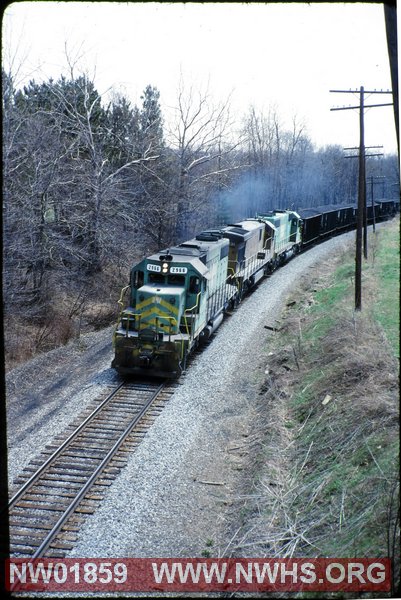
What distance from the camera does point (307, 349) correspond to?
15.2 m

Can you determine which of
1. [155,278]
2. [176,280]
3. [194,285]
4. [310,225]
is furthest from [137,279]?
[310,225]

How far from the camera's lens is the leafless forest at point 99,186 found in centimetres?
1842

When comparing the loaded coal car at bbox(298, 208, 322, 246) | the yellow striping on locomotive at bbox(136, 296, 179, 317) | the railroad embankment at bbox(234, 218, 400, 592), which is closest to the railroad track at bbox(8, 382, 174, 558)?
the yellow striping on locomotive at bbox(136, 296, 179, 317)

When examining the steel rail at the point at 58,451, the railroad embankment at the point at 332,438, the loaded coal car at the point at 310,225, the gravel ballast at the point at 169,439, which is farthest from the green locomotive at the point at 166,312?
the loaded coal car at the point at 310,225

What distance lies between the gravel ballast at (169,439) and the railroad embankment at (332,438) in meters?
0.54

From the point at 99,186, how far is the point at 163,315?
11219 millimetres

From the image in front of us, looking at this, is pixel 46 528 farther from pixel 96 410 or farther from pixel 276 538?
pixel 96 410

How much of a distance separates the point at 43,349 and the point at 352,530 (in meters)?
13.7

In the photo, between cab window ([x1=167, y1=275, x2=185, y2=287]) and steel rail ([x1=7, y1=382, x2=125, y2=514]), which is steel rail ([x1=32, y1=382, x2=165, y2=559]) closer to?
steel rail ([x1=7, y1=382, x2=125, y2=514])

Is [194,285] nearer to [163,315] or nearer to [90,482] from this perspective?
[163,315]

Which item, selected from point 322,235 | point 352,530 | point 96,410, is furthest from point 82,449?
point 322,235

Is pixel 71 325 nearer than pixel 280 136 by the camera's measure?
Yes

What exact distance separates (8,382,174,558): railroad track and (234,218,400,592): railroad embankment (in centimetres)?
253

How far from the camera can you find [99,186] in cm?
2331
